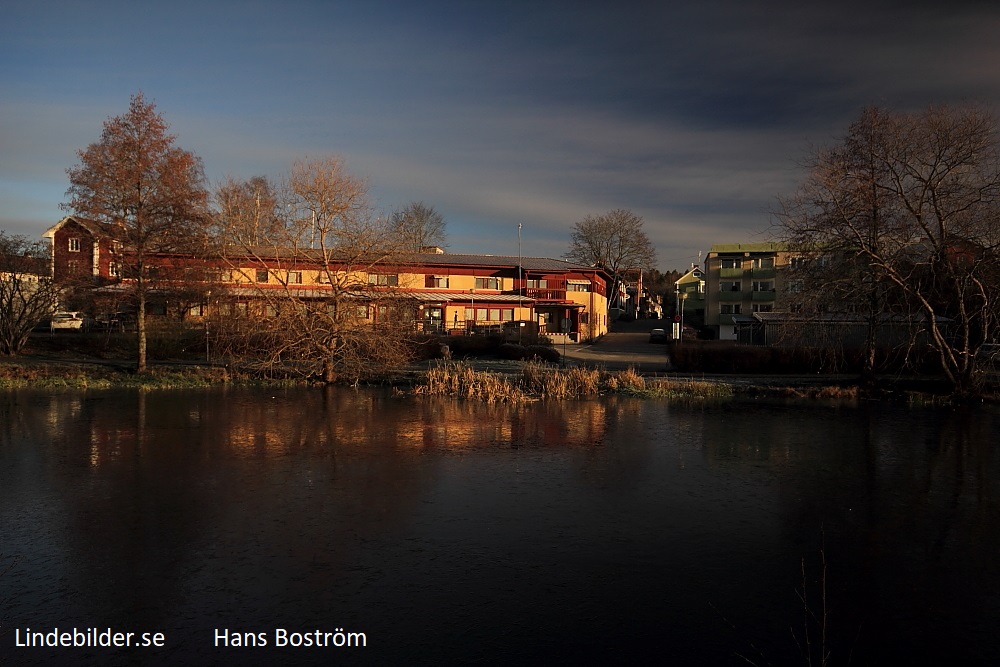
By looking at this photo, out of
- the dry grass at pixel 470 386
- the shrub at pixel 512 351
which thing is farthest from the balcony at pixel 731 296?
the dry grass at pixel 470 386

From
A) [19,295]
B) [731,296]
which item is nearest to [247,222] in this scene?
[19,295]

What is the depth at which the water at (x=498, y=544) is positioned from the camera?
272 inches

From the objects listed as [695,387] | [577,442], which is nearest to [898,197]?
[695,387]

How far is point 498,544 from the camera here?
9.49m

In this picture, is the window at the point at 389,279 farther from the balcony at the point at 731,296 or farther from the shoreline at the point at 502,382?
the balcony at the point at 731,296

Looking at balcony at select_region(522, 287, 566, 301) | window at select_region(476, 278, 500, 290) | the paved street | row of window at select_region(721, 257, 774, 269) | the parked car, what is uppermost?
row of window at select_region(721, 257, 774, 269)

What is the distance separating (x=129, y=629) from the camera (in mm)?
6891

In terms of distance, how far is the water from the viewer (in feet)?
22.7

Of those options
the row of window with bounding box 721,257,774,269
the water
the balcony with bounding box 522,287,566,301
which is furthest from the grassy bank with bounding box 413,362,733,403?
the row of window with bounding box 721,257,774,269

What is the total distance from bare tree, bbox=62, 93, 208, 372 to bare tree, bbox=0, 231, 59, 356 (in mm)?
6837

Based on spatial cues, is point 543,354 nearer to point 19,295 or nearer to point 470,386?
point 470,386

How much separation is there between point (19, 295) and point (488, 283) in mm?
35858

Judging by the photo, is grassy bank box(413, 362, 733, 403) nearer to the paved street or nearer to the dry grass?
the dry grass

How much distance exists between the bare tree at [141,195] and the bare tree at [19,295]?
6.84 metres
